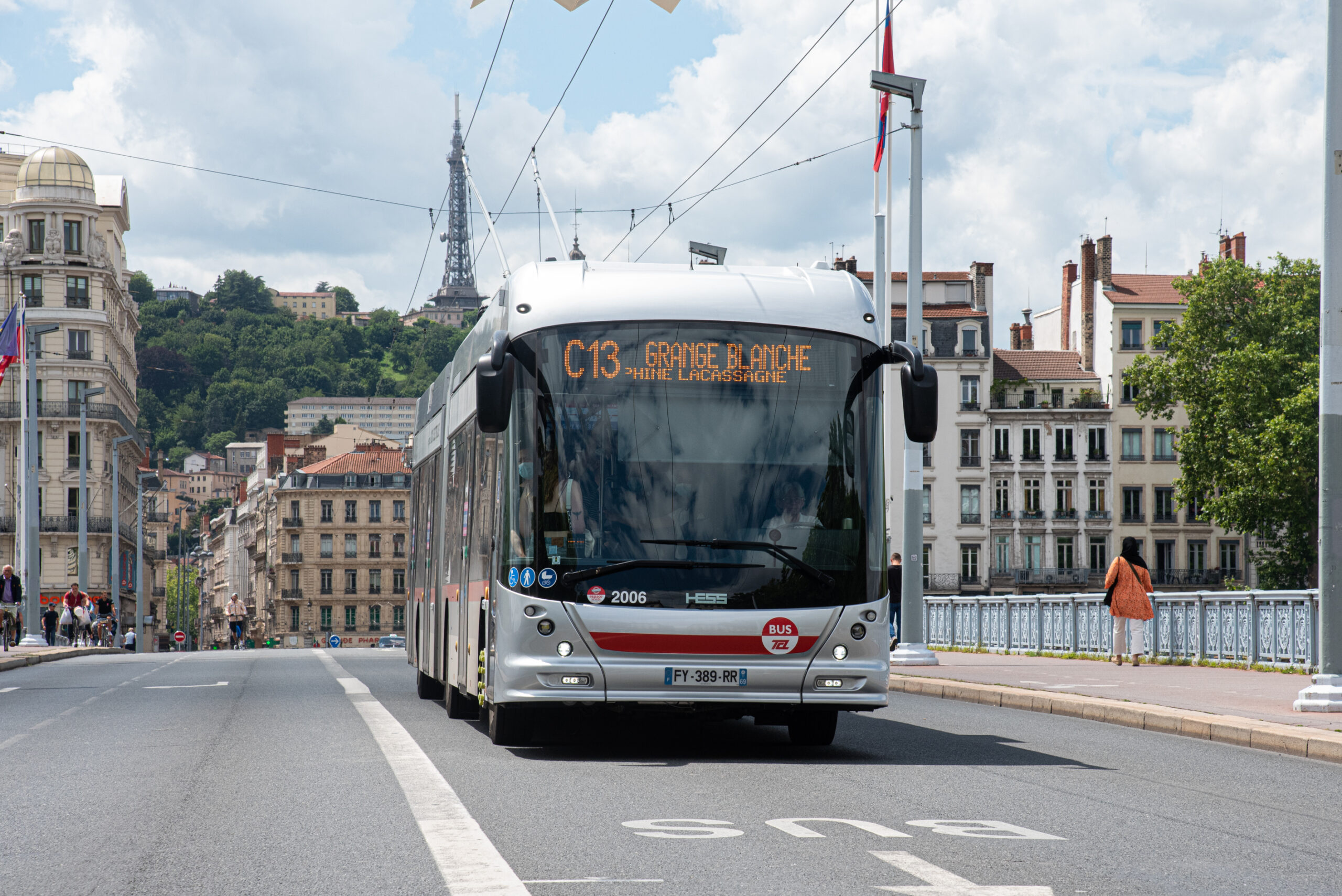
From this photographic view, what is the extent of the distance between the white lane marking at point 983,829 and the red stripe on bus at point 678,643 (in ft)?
10.4

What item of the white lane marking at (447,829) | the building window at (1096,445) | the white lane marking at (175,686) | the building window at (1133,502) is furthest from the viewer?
the building window at (1096,445)

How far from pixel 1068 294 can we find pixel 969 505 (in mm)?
13675

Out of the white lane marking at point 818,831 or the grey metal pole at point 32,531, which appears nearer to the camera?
the white lane marking at point 818,831

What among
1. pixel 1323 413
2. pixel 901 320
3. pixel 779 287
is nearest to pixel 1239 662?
pixel 1323 413

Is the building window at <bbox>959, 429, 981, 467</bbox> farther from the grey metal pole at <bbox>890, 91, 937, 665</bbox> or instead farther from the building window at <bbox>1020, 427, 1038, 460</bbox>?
the grey metal pole at <bbox>890, 91, 937, 665</bbox>

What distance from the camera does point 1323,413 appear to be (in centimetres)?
1542

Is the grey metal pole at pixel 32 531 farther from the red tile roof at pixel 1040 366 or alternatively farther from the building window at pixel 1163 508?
the building window at pixel 1163 508

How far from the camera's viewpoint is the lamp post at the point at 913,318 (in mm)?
23875

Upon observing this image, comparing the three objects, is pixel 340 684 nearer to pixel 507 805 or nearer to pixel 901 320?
pixel 507 805

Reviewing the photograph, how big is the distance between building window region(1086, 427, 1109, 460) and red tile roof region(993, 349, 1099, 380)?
288cm

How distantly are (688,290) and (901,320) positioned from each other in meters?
76.3

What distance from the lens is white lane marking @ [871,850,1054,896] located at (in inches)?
252

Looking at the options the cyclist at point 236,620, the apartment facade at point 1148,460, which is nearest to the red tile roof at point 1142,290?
the apartment facade at point 1148,460

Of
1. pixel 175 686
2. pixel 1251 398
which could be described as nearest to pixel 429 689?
pixel 175 686
